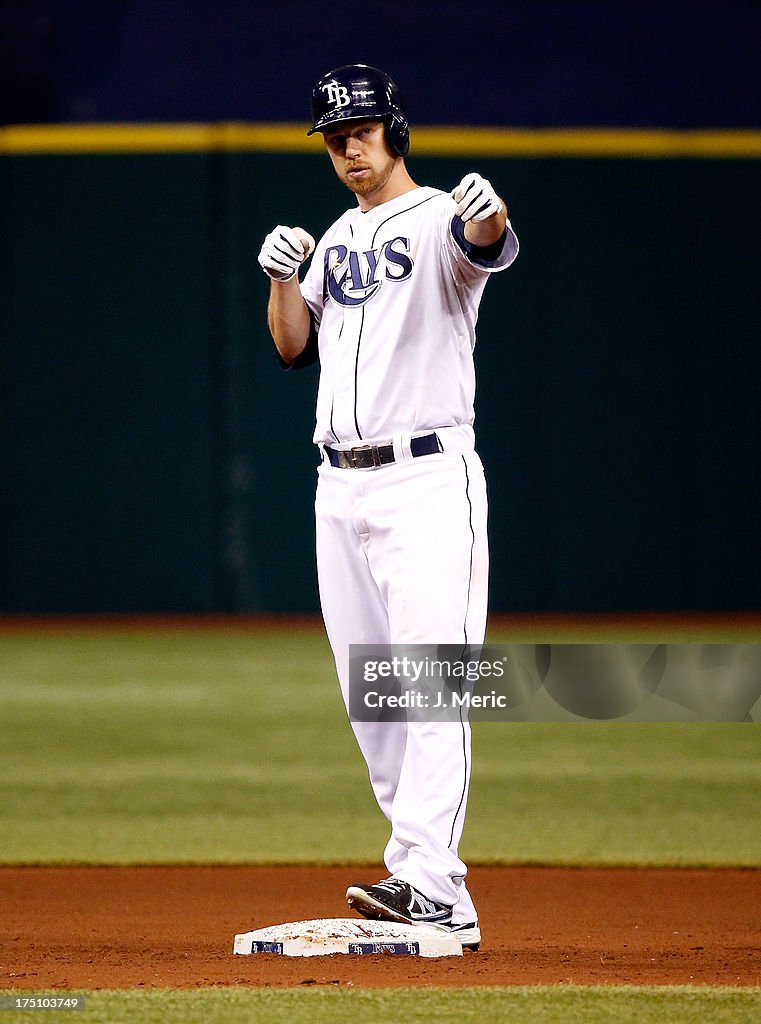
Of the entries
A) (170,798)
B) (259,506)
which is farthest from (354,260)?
(259,506)

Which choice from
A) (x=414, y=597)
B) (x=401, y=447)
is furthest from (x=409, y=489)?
(x=414, y=597)

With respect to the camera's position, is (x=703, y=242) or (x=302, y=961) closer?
(x=302, y=961)

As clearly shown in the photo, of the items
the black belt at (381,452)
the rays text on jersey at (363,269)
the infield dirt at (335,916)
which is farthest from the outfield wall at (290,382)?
the black belt at (381,452)

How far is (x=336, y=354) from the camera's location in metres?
3.37

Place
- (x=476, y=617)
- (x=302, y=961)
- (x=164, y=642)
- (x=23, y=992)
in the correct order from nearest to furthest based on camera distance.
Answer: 1. (x=23, y=992)
2. (x=302, y=961)
3. (x=476, y=617)
4. (x=164, y=642)

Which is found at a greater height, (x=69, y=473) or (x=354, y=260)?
(x=69, y=473)

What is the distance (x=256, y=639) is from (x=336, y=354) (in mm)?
6112

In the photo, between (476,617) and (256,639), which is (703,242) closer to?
(256,639)

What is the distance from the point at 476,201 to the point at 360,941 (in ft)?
4.71

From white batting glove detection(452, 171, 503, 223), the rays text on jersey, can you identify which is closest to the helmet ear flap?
the rays text on jersey

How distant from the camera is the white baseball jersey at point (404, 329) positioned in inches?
128

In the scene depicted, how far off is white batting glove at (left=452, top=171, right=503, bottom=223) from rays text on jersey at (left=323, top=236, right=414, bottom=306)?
257 mm

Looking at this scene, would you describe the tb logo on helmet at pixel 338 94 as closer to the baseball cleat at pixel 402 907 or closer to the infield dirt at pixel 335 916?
the baseball cleat at pixel 402 907

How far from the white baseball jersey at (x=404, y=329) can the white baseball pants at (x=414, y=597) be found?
10 centimetres
